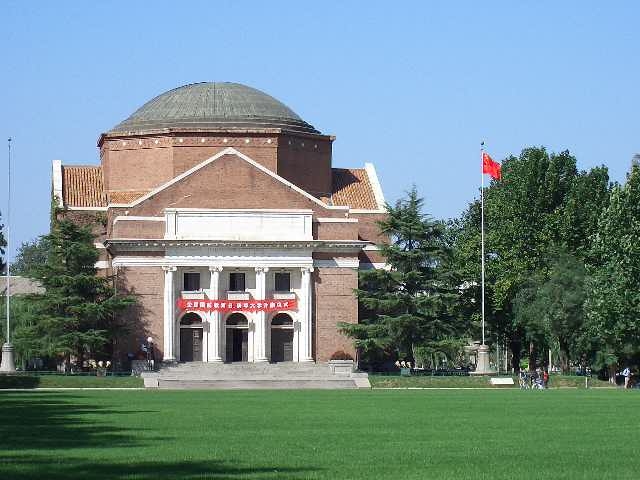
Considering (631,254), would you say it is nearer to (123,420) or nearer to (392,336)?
(392,336)

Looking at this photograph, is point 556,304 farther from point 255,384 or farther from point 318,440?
point 318,440

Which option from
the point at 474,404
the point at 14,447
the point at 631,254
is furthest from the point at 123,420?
the point at 631,254

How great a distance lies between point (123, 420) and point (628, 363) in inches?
2155

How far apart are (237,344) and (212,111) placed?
15449 millimetres

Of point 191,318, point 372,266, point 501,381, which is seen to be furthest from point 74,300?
point 501,381

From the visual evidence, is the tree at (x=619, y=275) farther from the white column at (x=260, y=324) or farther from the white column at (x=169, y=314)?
the white column at (x=169, y=314)

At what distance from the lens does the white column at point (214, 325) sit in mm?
95375

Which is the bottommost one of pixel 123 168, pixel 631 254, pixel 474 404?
pixel 474 404

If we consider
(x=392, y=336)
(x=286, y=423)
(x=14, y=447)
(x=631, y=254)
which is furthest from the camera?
(x=392, y=336)

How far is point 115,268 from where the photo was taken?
313ft

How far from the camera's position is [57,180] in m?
104

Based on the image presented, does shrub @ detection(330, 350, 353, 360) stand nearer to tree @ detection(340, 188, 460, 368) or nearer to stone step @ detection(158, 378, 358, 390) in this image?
tree @ detection(340, 188, 460, 368)

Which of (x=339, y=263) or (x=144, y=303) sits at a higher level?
(x=339, y=263)

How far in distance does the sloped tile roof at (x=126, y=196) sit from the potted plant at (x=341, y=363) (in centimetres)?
Answer: 1612
